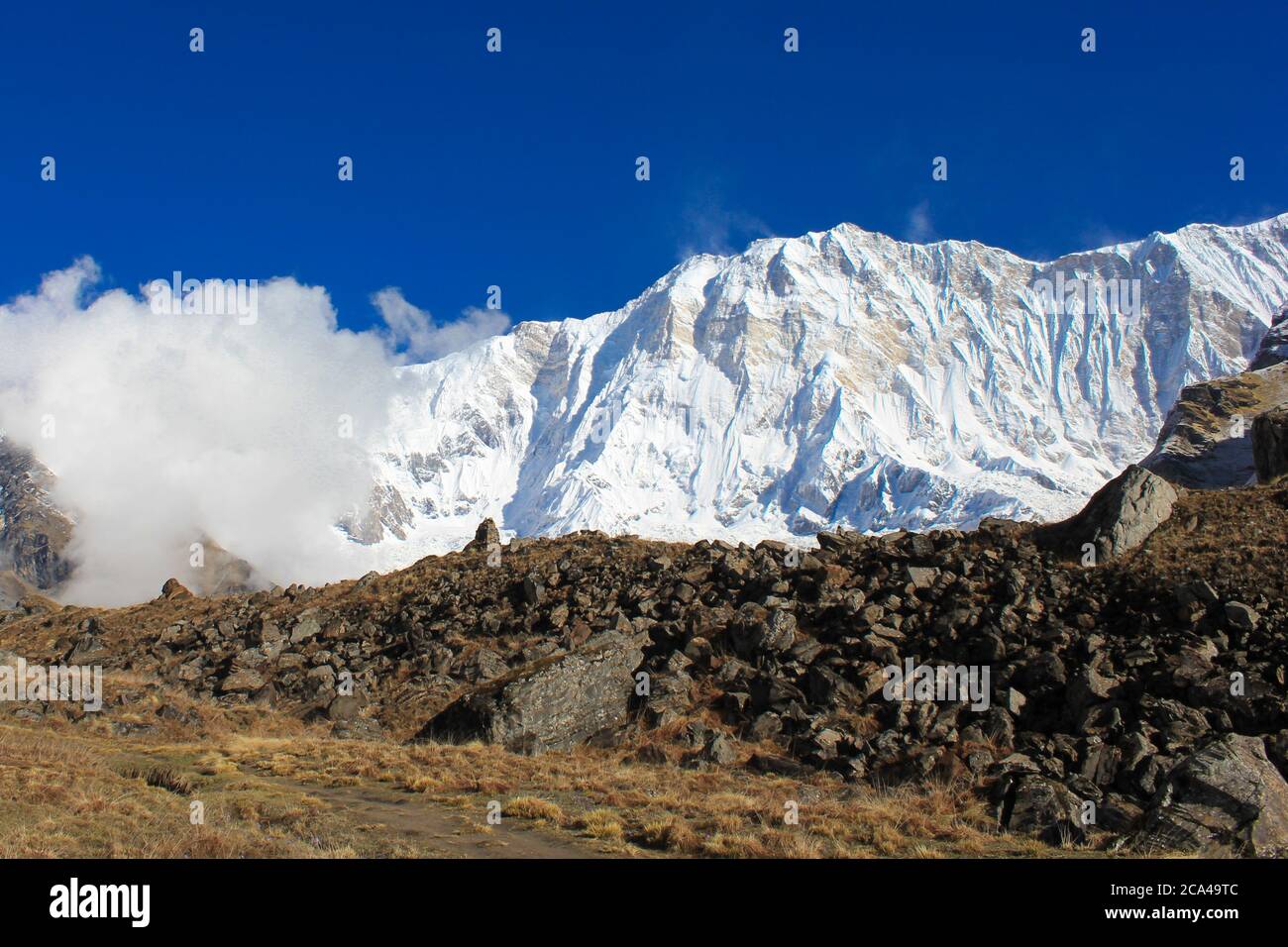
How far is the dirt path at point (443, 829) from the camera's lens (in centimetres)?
1278

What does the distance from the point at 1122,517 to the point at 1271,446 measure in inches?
560

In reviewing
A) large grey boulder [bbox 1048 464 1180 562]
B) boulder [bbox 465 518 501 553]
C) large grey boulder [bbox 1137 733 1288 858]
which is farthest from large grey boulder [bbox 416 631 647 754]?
boulder [bbox 465 518 501 553]

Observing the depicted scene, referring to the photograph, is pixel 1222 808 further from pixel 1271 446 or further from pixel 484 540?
pixel 484 540

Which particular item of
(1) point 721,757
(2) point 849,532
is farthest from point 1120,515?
(1) point 721,757

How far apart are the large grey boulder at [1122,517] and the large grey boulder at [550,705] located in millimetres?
15928

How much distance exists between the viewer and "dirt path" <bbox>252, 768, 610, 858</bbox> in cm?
1278

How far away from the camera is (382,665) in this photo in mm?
31484

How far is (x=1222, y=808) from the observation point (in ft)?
44.0

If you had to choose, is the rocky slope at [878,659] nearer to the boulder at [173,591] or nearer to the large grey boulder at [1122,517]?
the large grey boulder at [1122,517]

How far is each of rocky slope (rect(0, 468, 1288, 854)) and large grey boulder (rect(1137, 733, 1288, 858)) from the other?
40mm
